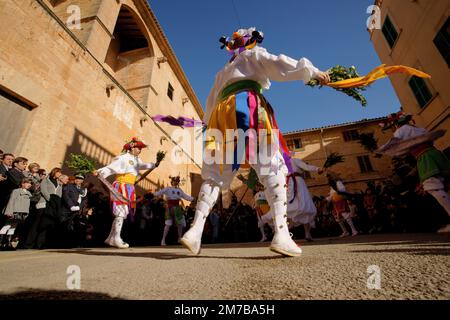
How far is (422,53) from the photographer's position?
28.7ft

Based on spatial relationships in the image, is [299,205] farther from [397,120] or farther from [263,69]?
[263,69]

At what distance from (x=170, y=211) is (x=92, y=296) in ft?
20.7

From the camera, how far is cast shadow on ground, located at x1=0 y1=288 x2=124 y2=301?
0.71 meters

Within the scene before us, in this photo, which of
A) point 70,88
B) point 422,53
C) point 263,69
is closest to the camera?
point 263,69

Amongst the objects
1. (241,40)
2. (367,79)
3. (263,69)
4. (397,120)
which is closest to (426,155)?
(397,120)

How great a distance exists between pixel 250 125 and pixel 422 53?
11383mm

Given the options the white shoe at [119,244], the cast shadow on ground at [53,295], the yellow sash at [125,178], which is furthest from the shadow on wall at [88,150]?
the cast shadow on ground at [53,295]

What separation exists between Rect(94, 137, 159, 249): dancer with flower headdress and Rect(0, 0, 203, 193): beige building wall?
121 inches

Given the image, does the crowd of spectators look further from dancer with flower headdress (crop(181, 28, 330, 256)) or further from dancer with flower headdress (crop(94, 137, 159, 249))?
dancer with flower headdress (crop(181, 28, 330, 256))

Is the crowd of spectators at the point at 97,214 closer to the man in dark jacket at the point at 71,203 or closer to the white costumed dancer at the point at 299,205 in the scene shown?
the man in dark jacket at the point at 71,203

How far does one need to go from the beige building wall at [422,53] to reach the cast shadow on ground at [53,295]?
11563 millimetres

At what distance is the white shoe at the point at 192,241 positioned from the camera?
5.47 ft
